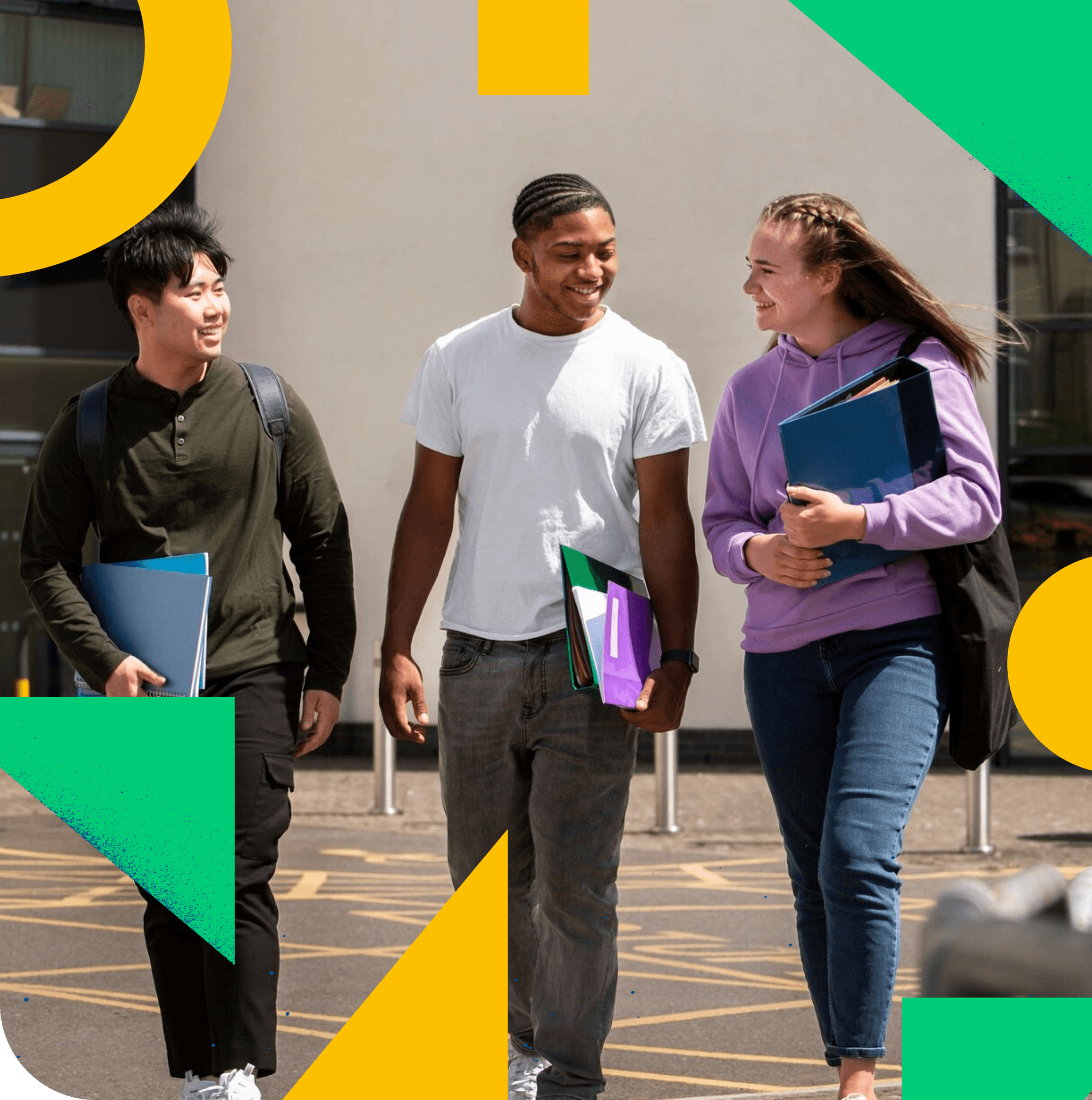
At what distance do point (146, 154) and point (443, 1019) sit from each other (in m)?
1.93

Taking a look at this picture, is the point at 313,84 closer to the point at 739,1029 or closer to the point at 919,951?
the point at 739,1029

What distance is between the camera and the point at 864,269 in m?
3.33

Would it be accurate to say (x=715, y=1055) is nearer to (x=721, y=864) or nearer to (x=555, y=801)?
(x=555, y=801)

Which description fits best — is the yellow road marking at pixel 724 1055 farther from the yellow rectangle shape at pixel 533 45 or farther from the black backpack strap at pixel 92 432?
the yellow rectangle shape at pixel 533 45

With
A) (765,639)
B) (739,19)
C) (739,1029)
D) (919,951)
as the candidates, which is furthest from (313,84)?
(919,951)

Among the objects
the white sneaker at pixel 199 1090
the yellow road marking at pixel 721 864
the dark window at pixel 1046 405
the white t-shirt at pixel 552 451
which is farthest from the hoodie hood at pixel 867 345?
the dark window at pixel 1046 405

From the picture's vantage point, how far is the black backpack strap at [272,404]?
11.5 ft

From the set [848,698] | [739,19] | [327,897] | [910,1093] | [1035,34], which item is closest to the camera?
[910,1093]

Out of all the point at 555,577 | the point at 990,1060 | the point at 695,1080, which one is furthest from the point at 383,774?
the point at 990,1060

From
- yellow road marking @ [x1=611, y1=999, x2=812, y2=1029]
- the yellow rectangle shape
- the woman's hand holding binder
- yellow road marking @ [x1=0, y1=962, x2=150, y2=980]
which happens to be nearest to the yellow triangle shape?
the woman's hand holding binder

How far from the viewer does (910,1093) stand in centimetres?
297

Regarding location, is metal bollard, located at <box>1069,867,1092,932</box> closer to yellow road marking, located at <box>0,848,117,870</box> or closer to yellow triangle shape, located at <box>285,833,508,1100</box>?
yellow triangle shape, located at <box>285,833,508,1100</box>

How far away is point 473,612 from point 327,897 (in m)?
3.81

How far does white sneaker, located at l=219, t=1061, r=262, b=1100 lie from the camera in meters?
3.35
